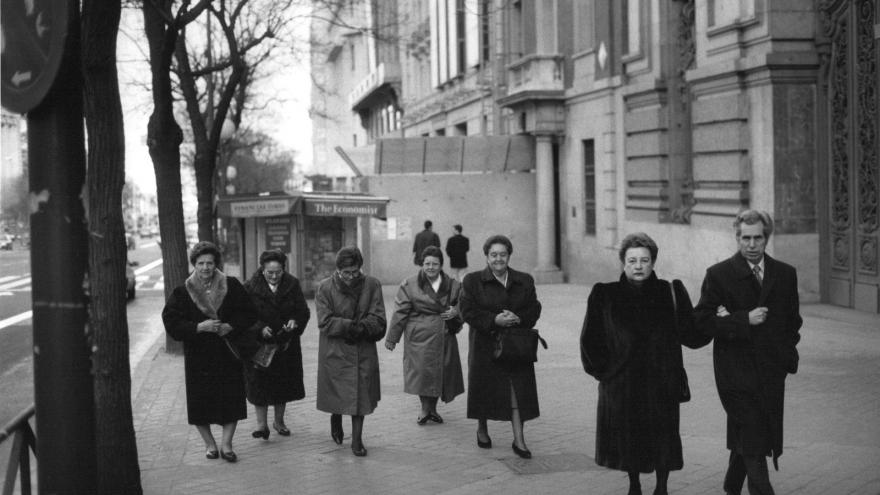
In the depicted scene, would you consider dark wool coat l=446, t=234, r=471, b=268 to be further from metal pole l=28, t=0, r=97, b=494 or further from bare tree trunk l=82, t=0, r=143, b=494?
metal pole l=28, t=0, r=97, b=494

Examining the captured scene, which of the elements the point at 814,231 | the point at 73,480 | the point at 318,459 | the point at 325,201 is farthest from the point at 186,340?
the point at 325,201

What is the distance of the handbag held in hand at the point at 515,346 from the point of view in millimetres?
9133

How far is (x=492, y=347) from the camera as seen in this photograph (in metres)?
9.32

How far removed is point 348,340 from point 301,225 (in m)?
17.0

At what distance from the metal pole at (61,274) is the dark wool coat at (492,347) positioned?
15.6 ft

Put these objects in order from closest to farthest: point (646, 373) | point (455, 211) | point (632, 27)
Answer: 1. point (646, 373)
2. point (632, 27)
3. point (455, 211)

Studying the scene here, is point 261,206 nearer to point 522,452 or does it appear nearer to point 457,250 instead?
point 457,250

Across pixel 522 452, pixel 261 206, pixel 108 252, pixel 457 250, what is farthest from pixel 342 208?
pixel 108 252

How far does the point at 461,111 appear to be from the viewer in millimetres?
41969

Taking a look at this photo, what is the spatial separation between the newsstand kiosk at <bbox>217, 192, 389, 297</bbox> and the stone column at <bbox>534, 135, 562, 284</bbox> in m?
5.84

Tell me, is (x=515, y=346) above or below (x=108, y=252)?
below

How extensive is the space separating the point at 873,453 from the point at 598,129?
1994 centimetres

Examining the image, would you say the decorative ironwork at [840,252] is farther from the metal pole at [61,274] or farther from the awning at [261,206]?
the metal pole at [61,274]

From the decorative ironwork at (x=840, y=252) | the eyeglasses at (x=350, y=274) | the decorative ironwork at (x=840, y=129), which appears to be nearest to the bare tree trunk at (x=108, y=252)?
the eyeglasses at (x=350, y=274)
